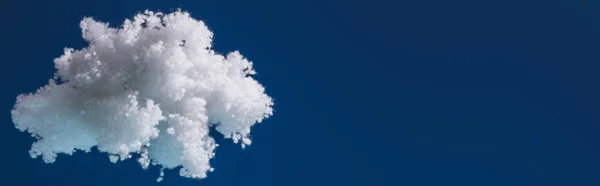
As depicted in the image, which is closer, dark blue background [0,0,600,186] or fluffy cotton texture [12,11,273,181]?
fluffy cotton texture [12,11,273,181]

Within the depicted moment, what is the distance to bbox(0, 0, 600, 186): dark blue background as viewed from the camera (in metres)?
2.41

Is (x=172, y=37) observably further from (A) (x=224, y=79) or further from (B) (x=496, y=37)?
(B) (x=496, y=37)

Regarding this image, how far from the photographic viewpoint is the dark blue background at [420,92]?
2.41 meters

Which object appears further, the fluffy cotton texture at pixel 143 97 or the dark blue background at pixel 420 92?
the dark blue background at pixel 420 92

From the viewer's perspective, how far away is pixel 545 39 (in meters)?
2.47

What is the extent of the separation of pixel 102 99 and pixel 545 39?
1776 mm

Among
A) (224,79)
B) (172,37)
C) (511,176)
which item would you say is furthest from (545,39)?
(172,37)

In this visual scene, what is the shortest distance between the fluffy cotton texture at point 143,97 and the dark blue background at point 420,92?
18cm

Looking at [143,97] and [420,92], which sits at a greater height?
[420,92]

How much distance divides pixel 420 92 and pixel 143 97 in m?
1.12

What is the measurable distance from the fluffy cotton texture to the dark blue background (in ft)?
Answer: 0.60

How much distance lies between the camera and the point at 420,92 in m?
2.46

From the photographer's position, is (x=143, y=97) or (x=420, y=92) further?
(x=420, y=92)

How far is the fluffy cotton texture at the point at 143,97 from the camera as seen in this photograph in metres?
2.06
